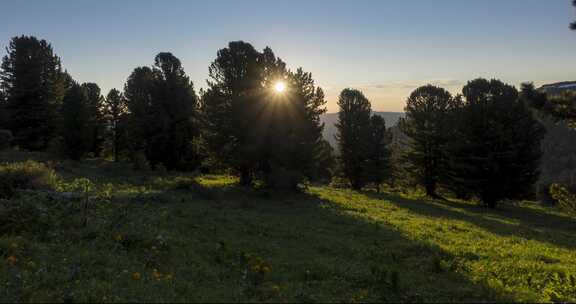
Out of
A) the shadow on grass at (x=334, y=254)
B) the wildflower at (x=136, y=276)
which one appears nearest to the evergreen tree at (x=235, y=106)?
the shadow on grass at (x=334, y=254)

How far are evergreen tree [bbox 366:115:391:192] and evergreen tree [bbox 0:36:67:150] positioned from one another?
3520cm

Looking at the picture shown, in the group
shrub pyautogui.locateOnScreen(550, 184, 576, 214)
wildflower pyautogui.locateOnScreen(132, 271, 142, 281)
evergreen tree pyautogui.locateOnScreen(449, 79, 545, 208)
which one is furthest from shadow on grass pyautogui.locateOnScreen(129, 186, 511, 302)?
evergreen tree pyautogui.locateOnScreen(449, 79, 545, 208)

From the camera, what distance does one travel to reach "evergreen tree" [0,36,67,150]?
137 feet

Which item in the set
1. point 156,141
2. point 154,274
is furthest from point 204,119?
point 154,274

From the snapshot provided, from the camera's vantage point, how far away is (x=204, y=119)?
1105 inches

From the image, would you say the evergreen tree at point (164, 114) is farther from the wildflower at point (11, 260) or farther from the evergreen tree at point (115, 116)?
the wildflower at point (11, 260)

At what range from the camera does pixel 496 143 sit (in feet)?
104

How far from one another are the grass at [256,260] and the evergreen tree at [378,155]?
75.1 feet

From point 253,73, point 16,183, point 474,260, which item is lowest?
point 474,260

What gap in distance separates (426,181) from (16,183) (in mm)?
35743

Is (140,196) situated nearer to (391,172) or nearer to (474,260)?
(474,260)

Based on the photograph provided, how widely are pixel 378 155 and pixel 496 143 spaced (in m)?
12.3

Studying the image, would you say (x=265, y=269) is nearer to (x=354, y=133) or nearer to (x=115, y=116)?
(x=354, y=133)

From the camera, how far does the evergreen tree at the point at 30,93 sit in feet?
137
